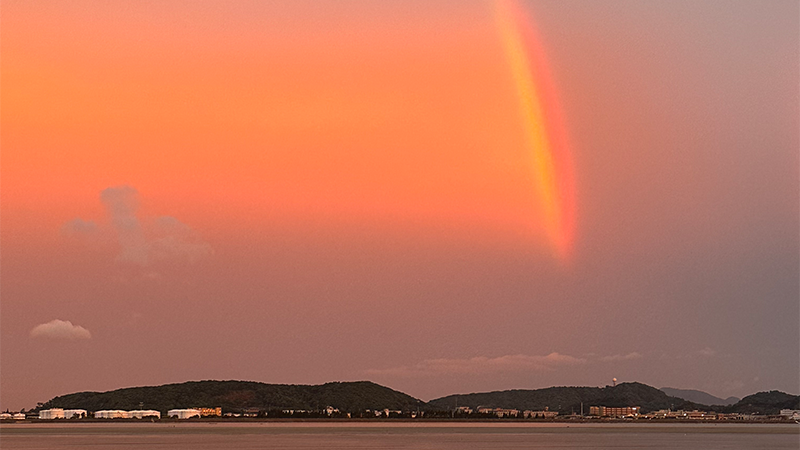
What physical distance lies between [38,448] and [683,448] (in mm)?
96194

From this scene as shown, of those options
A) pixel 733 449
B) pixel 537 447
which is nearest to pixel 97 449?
pixel 537 447

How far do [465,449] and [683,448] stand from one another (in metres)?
37.4

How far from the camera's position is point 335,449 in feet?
470

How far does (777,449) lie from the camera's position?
164375mm

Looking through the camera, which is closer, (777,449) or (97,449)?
(97,449)

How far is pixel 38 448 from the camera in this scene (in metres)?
148

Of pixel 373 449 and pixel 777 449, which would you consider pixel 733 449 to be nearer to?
pixel 777 449

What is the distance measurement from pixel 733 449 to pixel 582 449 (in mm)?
25674

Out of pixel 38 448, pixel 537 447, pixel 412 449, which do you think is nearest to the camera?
pixel 412 449

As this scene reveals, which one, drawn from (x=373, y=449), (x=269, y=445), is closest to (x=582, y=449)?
(x=373, y=449)

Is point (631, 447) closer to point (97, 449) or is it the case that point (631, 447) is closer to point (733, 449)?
point (733, 449)

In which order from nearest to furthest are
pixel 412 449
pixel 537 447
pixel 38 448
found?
pixel 412 449 < pixel 38 448 < pixel 537 447

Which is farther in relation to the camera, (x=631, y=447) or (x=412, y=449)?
(x=631, y=447)

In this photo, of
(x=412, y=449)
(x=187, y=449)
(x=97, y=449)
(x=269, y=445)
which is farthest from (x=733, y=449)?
(x=97, y=449)
